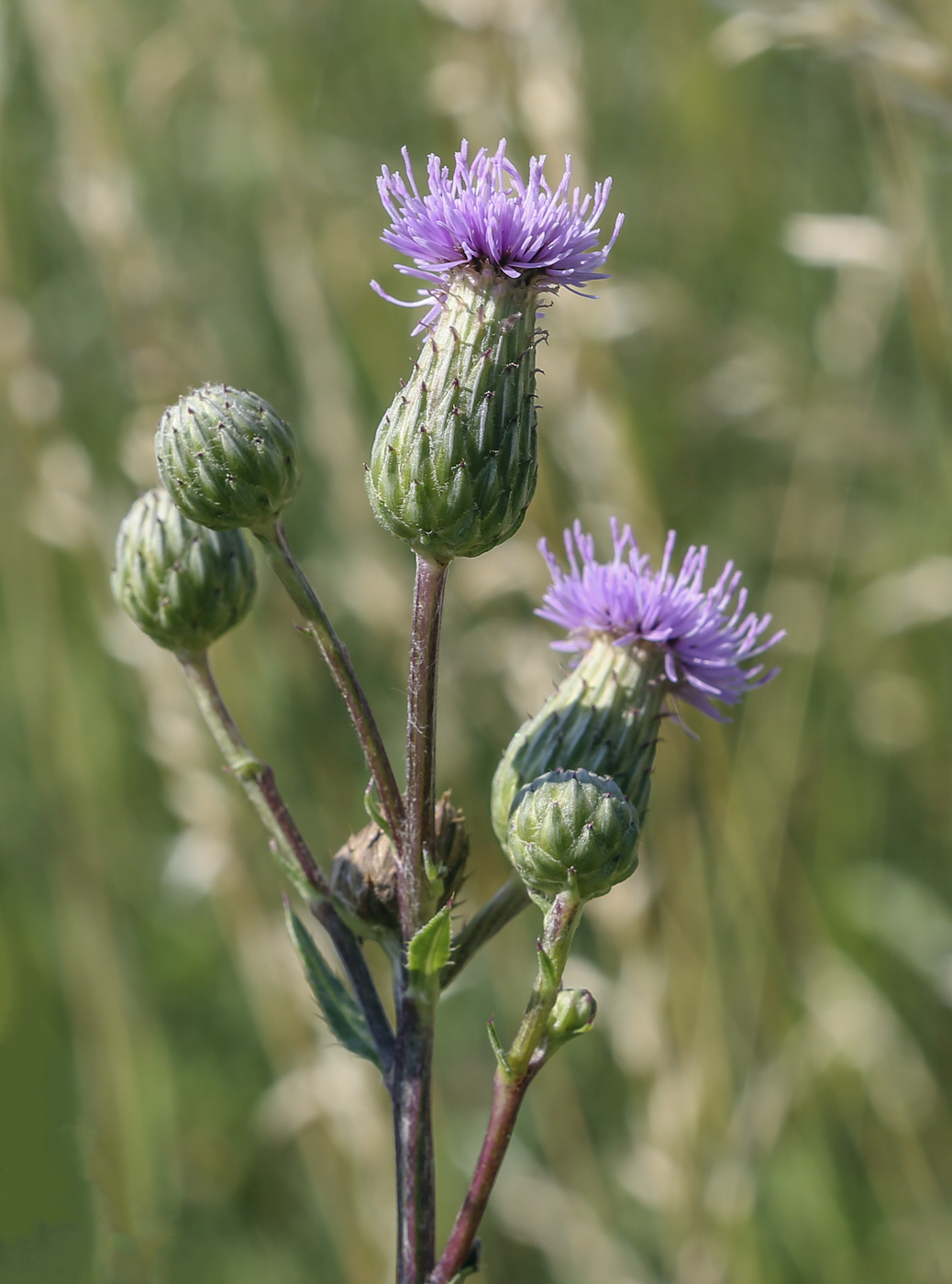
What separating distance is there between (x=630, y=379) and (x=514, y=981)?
269 cm

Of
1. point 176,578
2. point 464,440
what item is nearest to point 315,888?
point 176,578

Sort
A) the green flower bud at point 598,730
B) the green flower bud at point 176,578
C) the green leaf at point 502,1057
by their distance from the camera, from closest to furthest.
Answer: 1. the green leaf at point 502,1057
2. the green flower bud at point 598,730
3. the green flower bud at point 176,578

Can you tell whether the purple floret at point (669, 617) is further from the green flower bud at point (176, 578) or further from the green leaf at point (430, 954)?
the green leaf at point (430, 954)

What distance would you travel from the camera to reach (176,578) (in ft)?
7.84

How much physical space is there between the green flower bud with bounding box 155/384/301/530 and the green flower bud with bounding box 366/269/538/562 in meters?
0.22

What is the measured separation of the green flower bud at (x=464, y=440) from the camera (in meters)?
1.92

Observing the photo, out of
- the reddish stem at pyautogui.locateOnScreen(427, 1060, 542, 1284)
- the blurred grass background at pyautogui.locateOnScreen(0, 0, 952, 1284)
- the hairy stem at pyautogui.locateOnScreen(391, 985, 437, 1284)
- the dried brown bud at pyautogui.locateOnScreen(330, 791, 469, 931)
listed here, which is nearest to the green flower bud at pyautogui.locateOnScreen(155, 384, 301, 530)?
the dried brown bud at pyautogui.locateOnScreen(330, 791, 469, 931)

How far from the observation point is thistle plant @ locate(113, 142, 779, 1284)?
6.29 feet

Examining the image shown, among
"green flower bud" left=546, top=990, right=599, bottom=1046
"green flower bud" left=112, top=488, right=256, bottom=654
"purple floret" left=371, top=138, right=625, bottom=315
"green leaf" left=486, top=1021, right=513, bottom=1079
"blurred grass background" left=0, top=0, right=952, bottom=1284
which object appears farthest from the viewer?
"blurred grass background" left=0, top=0, right=952, bottom=1284

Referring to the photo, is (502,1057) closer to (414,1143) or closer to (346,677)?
(414,1143)

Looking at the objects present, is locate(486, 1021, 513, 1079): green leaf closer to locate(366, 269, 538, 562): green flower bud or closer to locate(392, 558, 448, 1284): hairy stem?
locate(392, 558, 448, 1284): hairy stem

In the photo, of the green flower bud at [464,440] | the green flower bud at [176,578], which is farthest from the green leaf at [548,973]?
the green flower bud at [176,578]

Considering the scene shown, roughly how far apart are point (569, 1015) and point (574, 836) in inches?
11.2

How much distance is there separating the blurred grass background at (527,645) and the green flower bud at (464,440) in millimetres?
1656
